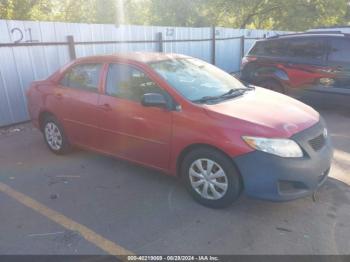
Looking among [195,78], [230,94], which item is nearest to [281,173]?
[230,94]

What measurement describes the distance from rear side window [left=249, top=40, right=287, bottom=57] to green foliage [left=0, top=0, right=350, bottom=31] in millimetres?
14070

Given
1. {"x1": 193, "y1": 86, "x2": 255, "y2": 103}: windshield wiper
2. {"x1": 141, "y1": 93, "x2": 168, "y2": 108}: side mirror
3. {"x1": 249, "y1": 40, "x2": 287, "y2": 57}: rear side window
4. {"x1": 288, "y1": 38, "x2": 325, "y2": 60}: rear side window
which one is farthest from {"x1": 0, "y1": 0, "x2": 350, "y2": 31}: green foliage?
{"x1": 141, "y1": 93, "x2": 168, "y2": 108}: side mirror

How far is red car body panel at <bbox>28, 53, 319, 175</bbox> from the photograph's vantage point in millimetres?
3377

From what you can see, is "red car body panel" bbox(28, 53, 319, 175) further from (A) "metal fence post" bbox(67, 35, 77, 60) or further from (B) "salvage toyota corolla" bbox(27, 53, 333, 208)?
(A) "metal fence post" bbox(67, 35, 77, 60)

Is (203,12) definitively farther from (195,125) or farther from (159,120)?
(195,125)

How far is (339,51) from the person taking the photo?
7152mm

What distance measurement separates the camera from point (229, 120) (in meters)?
3.39

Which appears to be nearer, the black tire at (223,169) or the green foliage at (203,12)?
the black tire at (223,169)

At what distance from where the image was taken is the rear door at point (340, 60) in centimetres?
697

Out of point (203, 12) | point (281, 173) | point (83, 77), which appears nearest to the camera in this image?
point (281, 173)

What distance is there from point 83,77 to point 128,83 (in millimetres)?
943

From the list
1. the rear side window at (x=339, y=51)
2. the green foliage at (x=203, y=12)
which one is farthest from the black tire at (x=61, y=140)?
the green foliage at (x=203, y=12)

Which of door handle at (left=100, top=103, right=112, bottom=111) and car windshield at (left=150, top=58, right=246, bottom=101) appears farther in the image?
door handle at (left=100, top=103, right=112, bottom=111)

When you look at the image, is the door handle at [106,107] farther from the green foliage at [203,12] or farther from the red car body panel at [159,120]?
the green foliage at [203,12]
